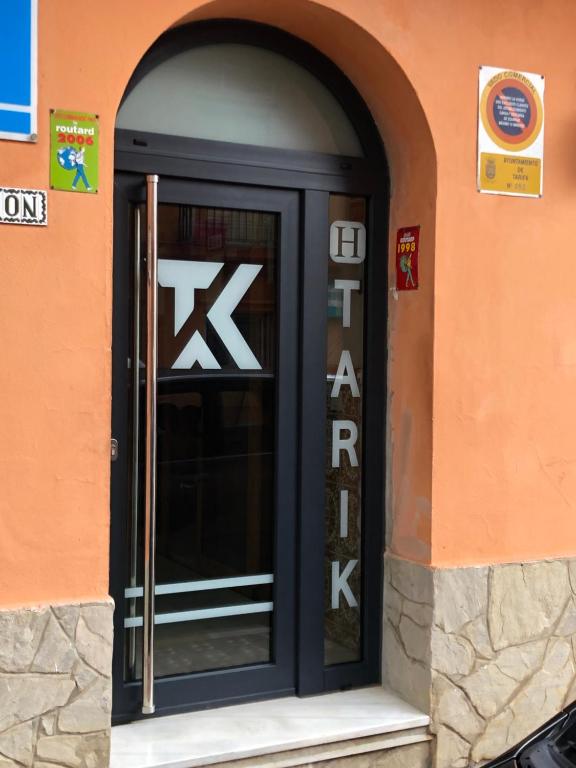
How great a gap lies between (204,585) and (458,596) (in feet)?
3.76

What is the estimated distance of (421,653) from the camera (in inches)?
189

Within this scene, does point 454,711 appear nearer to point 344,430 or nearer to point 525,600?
point 525,600

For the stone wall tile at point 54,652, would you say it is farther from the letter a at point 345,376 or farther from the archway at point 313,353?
the letter a at point 345,376

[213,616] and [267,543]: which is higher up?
[267,543]

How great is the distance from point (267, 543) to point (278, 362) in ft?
2.73

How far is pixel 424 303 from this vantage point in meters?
4.84

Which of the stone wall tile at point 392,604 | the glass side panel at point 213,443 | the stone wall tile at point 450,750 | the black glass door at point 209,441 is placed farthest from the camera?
the stone wall tile at point 392,604

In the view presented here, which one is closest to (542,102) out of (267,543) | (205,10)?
(205,10)

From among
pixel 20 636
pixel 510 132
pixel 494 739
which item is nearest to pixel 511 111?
pixel 510 132

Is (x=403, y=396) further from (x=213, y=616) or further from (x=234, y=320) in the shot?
(x=213, y=616)

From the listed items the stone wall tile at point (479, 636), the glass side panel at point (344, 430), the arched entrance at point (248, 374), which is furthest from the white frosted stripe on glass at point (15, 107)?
the stone wall tile at point (479, 636)

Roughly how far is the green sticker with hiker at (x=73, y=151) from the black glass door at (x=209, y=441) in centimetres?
39

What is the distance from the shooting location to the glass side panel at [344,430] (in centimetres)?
501

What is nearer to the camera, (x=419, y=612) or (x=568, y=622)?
(x=419, y=612)
